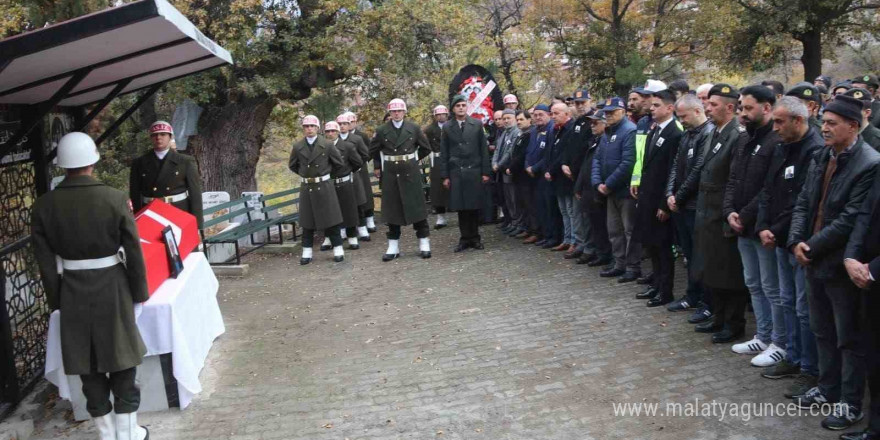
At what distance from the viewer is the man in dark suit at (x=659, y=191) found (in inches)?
263

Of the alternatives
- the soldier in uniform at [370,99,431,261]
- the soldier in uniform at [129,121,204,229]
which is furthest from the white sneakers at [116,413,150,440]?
the soldier in uniform at [370,99,431,261]

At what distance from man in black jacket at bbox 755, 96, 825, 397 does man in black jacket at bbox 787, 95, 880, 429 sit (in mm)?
267

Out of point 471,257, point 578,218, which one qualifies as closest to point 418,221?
point 471,257

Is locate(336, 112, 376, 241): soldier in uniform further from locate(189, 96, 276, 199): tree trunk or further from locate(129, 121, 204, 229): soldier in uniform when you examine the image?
locate(189, 96, 276, 199): tree trunk

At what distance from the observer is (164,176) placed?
724cm

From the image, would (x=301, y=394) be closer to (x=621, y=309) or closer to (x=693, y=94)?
(x=621, y=309)

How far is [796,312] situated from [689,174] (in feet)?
5.44

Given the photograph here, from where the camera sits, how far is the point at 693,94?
6375 millimetres

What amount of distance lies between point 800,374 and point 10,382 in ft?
17.6

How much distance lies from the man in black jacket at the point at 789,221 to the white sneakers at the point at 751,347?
37 cm

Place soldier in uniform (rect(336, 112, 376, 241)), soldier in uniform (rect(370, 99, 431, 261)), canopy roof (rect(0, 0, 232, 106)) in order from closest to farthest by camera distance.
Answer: canopy roof (rect(0, 0, 232, 106)) < soldier in uniform (rect(370, 99, 431, 261)) < soldier in uniform (rect(336, 112, 376, 241))

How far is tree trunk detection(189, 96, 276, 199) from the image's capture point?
15453 millimetres

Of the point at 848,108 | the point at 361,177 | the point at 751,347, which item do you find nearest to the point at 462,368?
the point at 751,347

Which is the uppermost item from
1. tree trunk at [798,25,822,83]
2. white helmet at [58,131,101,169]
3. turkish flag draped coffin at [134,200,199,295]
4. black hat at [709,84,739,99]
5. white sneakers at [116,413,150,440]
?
tree trunk at [798,25,822,83]
